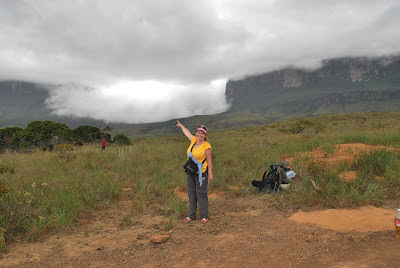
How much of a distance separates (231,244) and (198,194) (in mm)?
1456

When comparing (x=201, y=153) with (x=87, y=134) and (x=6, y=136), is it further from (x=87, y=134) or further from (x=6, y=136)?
(x=87, y=134)

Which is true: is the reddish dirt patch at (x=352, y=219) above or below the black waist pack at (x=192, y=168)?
below

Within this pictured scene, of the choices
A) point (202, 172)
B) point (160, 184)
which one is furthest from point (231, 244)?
point (160, 184)

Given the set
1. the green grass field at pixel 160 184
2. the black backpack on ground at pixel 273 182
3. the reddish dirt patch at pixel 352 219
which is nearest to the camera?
the reddish dirt patch at pixel 352 219

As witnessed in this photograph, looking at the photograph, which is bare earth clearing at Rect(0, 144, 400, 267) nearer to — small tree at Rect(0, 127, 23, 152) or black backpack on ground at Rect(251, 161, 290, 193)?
black backpack on ground at Rect(251, 161, 290, 193)

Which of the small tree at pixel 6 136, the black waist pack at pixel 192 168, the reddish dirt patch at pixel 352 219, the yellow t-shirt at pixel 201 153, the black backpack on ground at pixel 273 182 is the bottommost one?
the reddish dirt patch at pixel 352 219

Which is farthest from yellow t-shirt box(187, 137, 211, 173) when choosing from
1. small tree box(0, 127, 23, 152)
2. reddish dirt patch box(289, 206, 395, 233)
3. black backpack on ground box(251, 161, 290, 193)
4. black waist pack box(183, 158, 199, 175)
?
small tree box(0, 127, 23, 152)

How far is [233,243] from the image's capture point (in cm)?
377

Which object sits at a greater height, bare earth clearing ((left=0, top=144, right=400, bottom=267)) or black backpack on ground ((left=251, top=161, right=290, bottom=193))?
black backpack on ground ((left=251, top=161, right=290, bottom=193))

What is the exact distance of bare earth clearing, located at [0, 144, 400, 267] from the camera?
10.6ft

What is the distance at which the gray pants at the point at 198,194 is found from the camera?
498cm

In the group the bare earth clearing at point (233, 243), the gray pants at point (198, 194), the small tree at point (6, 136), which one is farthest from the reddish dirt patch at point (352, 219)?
the small tree at point (6, 136)

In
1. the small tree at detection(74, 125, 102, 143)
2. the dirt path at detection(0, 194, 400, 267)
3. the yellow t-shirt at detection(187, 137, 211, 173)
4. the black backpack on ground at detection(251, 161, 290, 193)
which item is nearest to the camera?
the dirt path at detection(0, 194, 400, 267)

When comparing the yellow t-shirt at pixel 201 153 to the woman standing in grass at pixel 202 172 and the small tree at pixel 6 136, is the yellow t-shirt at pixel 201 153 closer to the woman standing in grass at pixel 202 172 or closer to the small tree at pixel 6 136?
the woman standing in grass at pixel 202 172
